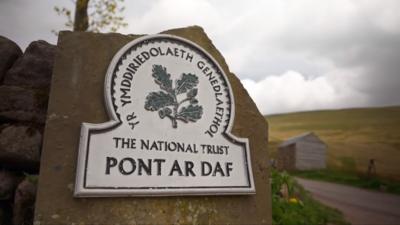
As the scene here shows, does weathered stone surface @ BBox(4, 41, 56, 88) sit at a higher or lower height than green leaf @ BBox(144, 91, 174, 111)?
higher

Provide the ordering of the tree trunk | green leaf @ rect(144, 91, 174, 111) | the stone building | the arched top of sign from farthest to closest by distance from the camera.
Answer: the stone building, the tree trunk, green leaf @ rect(144, 91, 174, 111), the arched top of sign

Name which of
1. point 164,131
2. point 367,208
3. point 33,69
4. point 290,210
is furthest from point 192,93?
point 367,208

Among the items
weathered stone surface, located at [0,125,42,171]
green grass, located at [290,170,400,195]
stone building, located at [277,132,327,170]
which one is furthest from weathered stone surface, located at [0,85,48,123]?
stone building, located at [277,132,327,170]

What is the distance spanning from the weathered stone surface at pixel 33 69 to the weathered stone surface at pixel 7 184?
42.5 inches

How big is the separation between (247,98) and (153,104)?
1206 millimetres

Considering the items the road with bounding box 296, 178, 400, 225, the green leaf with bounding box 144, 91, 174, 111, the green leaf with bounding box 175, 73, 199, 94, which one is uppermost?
the green leaf with bounding box 175, 73, 199, 94

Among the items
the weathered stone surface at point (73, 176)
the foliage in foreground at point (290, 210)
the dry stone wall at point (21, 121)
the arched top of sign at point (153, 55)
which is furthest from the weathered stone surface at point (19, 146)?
the foliage in foreground at point (290, 210)

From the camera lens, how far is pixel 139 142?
Answer: 3.01 m

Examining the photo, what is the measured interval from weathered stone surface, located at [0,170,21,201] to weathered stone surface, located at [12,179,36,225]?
0.20 meters

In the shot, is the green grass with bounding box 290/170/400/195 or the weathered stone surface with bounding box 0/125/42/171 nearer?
the weathered stone surface with bounding box 0/125/42/171

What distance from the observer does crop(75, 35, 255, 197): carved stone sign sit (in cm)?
283

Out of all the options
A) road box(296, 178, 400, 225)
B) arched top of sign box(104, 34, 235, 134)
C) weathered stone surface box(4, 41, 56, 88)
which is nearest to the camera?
arched top of sign box(104, 34, 235, 134)

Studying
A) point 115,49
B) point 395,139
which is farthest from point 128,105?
point 395,139

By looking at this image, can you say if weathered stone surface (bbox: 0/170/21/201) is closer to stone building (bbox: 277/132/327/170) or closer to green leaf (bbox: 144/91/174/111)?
green leaf (bbox: 144/91/174/111)
